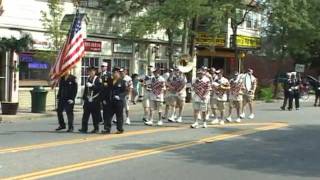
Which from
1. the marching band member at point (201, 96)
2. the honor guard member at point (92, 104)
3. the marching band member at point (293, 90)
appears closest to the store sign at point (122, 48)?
the marching band member at point (293, 90)

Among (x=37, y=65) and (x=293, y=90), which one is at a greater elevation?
(x=37, y=65)

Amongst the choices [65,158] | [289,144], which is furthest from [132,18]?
[65,158]

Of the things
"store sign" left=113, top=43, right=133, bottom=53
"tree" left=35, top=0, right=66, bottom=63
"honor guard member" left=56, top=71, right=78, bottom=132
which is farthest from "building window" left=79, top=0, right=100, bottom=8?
"honor guard member" left=56, top=71, right=78, bottom=132

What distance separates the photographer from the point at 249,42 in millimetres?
50000

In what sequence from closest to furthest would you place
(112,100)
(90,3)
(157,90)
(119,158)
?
(119,158)
(112,100)
(157,90)
(90,3)

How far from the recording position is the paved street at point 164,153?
10942mm

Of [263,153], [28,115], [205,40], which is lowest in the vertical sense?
[263,153]

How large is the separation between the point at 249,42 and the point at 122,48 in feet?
53.2

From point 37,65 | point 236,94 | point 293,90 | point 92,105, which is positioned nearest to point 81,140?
point 92,105

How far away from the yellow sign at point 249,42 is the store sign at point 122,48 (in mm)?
13594

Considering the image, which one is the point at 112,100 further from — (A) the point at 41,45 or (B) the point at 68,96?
(A) the point at 41,45

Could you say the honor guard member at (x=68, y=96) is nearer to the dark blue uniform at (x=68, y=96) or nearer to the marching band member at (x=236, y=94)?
the dark blue uniform at (x=68, y=96)

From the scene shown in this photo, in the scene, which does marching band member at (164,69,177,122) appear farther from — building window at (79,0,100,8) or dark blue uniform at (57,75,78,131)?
building window at (79,0,100,8)

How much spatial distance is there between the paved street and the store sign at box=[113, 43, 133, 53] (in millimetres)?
16532
